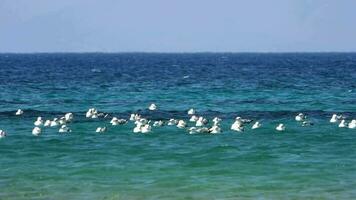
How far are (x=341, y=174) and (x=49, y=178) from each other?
911 cm

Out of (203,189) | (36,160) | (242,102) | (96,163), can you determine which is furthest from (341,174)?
(242,102)

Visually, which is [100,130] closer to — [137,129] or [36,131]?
[137,129]

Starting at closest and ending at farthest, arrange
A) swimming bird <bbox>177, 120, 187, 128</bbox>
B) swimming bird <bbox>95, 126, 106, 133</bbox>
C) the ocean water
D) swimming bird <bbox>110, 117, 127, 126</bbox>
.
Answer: the ocean water
swimming bird <bbox>95, 126, 106, 133</bbox>
swimming bird <bbox>177, 120, 187, 128</bbox>
swimming bird <bbox>110, 117, 127, 126</bbox>

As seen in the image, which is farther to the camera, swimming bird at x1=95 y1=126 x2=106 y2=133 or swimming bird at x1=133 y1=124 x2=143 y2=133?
swimming bird at x1=95 y1=126 x2=106 y2=133

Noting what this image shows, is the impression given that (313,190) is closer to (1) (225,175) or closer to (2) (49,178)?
(1) (225,175)

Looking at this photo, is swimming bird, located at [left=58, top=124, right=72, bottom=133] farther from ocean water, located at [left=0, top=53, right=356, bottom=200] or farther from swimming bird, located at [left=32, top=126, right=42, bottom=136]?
swimming bird, located at [left=32, top=126, right=42, bottom=136]

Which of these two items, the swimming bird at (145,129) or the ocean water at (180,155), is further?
the swimming bird at (145,129)

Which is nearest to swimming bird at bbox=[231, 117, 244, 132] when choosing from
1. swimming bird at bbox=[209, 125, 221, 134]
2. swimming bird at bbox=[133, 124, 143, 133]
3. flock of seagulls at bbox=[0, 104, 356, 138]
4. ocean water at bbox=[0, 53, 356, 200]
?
flock of seagulls at bbox=[0, 104, 356, 138]

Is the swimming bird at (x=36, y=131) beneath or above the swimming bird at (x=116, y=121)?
above

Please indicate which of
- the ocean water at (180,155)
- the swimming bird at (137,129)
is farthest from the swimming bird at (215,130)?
the swimming bird at (137,129)

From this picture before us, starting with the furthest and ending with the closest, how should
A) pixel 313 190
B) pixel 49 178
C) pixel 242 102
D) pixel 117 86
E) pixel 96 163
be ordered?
1. pixel 117 86
2. pixel 242 102
3. pixel 96 163
4. pixel 49 178
5. pixel 313 190

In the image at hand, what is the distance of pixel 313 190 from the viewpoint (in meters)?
24.5

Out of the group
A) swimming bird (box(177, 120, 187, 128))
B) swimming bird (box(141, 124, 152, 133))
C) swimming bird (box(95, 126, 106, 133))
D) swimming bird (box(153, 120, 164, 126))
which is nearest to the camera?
swimming bird (box(141, 124, 152, 133))

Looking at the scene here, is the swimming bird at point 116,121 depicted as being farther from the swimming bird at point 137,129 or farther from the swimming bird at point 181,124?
the swimming bird at point 181,124
